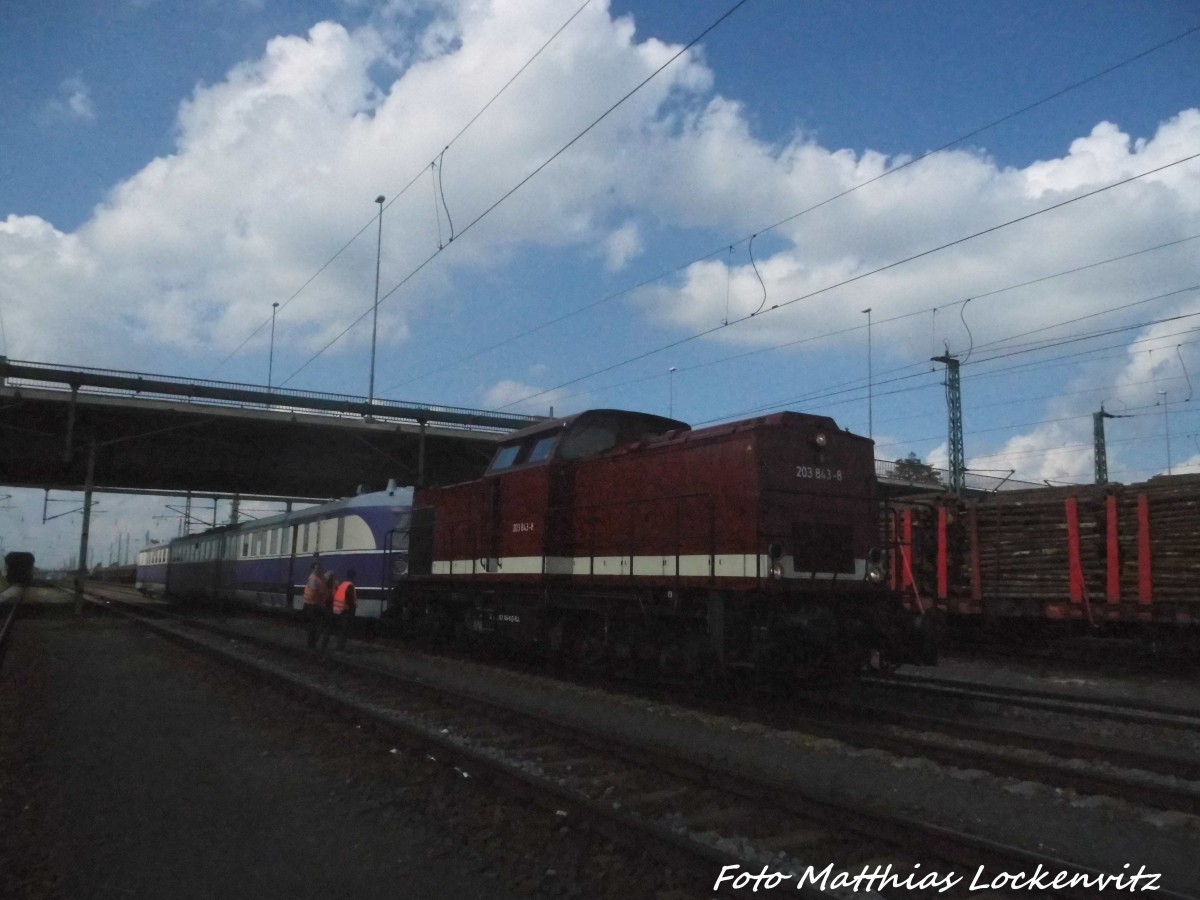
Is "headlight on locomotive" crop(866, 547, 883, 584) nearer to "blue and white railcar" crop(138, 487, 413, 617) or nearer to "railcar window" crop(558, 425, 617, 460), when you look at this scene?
"railcar window" crop(558, 425, 617, 460)

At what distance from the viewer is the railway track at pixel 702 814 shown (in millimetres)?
4746

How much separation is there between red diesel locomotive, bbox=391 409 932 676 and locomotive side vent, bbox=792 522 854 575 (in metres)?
0.02

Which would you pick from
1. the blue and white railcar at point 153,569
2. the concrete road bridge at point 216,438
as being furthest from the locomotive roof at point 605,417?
the blue and white railcar at point 153,569

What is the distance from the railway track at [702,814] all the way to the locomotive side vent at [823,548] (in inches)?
129

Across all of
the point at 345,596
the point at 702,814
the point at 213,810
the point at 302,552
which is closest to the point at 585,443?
the point at 345,596

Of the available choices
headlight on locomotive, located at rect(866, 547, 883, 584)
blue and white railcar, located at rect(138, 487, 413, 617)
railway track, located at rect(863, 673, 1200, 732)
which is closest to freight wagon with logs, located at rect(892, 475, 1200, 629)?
railway track, located at rect(863, 673, 1200, 732)

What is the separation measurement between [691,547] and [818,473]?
5.62ft

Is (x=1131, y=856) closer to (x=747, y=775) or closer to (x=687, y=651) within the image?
(x=747, y=775)

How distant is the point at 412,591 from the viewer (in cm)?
1650

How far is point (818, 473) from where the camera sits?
10406 mm

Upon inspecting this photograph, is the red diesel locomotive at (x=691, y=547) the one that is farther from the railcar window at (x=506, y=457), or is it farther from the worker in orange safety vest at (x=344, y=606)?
the worker in orange safety vest at (x=344, y=606)

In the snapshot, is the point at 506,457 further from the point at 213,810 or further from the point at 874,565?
the point at 213,810

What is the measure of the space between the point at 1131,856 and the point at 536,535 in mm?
8526

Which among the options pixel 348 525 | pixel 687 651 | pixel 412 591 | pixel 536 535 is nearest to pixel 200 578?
pixel 348 525
